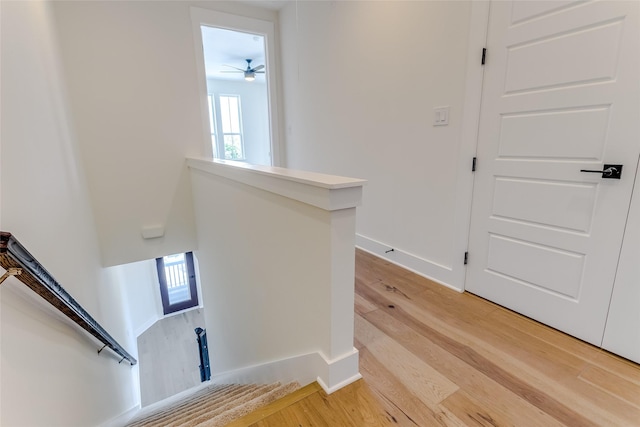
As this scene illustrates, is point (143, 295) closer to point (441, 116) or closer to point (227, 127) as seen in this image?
point (227, 127)

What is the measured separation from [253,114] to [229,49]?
2777 millimetres

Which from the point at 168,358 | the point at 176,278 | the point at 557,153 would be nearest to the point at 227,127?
the point at 176,278

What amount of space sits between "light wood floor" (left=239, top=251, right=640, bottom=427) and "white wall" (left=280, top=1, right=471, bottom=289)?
0.50 metres

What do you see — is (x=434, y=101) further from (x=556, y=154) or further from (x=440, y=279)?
(x=440, y=279)

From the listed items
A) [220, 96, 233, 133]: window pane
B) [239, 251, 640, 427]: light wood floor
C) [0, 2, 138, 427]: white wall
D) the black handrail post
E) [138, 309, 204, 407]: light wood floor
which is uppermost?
[220, 96, 233, 133]: window pane

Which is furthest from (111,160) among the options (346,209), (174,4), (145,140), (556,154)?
(556,154)

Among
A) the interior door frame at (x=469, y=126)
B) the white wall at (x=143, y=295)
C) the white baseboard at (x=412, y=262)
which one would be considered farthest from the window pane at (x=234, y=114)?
the interior door frame at (x=469, y=126)

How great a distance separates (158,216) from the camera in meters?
3.29

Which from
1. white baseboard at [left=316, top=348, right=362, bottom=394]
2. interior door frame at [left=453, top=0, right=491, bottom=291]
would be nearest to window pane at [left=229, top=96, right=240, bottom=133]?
interior door frame at [left=453, top=0, right=491, bottom=291]

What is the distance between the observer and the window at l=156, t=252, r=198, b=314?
6020mm

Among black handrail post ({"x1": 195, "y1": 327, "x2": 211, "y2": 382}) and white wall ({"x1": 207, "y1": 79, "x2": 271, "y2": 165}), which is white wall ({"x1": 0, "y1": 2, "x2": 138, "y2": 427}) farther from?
white wall ({"x1": 207, "y1": 79, "x2": 271, "y2": 165})

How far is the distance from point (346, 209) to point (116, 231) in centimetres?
301

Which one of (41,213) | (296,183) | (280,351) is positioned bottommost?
(280,351)

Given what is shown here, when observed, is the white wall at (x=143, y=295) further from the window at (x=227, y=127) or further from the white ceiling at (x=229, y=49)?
the white ceiling at (x=229, y=49)
